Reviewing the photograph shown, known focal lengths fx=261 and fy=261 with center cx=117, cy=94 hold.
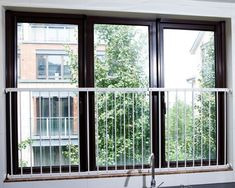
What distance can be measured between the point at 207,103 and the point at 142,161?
0.80 meters

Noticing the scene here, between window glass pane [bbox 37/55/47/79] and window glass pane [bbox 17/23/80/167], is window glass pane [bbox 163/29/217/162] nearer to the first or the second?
window glass pane [bbox 17/23/80/167]

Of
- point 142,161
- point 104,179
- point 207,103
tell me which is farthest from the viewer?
point 207,103

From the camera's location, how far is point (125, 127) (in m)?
2.26

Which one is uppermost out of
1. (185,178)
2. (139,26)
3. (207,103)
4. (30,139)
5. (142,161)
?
(139,26)

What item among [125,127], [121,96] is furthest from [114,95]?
[125,127]

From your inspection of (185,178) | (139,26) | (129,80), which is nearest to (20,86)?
(129,80)

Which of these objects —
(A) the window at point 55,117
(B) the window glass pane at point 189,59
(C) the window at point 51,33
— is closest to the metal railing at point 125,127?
(A) the window at point 55,117

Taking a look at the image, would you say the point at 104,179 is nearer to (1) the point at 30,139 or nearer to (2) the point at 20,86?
(1) the point at 30,139

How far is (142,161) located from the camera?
2.24 m

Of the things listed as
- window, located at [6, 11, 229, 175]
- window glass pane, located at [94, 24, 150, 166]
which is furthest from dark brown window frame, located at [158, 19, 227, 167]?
window glass pane, located at [94, 24, 150, 166]

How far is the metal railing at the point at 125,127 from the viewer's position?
7.08 ft

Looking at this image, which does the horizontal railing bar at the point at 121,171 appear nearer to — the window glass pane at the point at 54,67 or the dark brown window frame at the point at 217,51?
the dark brown window frame at the point at 217,51

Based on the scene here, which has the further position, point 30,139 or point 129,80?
point 129,80

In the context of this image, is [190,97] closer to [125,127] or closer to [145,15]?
[125,127]
